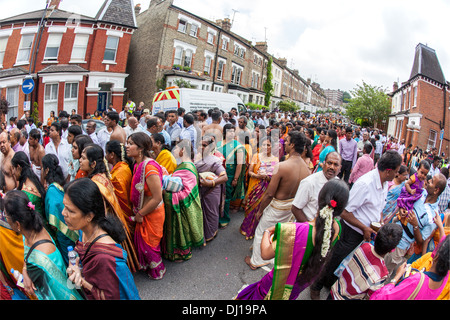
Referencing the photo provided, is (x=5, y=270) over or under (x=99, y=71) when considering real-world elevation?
under

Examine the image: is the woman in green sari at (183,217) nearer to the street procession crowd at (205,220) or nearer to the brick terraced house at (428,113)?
the street procession crowd at (205,220)

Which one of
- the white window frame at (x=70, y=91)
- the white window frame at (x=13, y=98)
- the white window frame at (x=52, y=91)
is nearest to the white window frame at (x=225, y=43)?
the white window frame at (x=70, y=91)

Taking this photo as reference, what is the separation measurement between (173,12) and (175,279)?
833 inches

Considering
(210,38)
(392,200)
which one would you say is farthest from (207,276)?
(210,38)

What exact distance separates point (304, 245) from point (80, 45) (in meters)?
19.9

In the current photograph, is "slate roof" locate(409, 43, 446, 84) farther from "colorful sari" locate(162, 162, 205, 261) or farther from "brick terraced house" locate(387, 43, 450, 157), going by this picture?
"colorful sari" locate(162, 162, 205, 261)

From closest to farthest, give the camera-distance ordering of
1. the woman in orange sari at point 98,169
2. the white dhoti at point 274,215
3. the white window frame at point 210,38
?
1. the woman in orange sari at point 98,169
2. the white dhoti at point 274,215
3. the white window frame at point 210,38

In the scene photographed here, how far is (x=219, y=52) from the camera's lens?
25.4 meters

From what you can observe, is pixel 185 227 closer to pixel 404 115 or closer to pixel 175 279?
pixel 175 279

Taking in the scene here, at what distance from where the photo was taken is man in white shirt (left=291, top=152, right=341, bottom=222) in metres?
3.00

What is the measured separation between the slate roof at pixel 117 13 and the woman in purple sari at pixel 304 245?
19878 mm

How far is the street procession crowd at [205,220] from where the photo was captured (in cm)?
181

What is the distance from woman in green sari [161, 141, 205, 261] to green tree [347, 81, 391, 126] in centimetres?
3309
